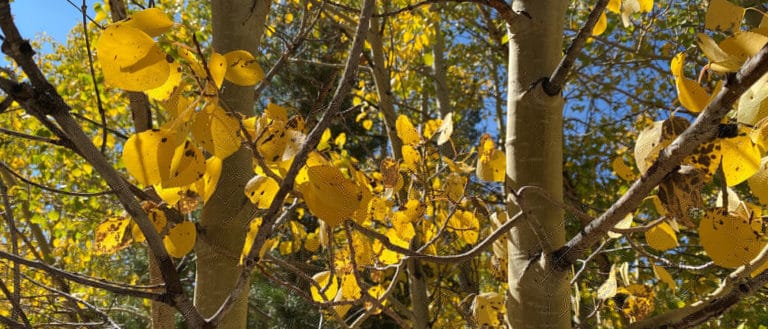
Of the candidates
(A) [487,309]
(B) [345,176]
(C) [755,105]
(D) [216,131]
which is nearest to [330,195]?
(D) [216,131]

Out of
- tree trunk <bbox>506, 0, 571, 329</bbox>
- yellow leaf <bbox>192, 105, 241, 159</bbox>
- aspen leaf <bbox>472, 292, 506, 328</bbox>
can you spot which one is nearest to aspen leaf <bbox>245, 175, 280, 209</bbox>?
yellow leaf <bbox>192, 105, 241, 159</bbox>

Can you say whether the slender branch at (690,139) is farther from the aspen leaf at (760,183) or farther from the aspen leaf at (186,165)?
the aspen leaf at (186,165)

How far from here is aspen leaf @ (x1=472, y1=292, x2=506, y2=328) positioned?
885 mm

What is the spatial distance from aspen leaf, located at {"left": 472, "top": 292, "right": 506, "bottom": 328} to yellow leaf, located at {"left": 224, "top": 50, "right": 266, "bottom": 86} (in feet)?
1.88

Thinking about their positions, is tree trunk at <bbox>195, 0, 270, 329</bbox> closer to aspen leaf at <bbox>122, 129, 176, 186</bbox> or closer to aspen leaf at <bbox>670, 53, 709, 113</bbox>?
aspen leaf at <bbox>122, 129, 176, 186</bbox>

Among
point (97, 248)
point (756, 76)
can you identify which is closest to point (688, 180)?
point (756, 76)

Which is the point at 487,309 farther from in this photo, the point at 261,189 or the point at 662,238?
the point at 261,189

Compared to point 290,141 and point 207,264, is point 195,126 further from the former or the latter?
point 207,264

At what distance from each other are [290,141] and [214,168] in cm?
10

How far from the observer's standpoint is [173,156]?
45 cm

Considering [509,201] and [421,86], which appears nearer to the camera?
[509,201]

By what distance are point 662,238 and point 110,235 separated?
0.73m

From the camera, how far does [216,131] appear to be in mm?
502

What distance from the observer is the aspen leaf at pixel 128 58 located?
1.38 ft
